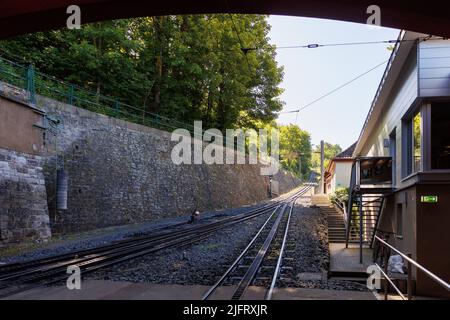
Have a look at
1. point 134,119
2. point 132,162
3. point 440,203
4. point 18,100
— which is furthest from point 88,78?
point 440,203

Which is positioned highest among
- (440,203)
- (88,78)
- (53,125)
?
(88,78)

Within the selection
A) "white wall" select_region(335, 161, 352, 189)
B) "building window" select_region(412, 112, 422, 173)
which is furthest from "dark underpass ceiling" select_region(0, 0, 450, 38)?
"white wall" select_region(335, 161, 352, 189)

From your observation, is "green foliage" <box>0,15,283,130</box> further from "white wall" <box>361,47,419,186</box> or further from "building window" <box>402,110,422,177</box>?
"building window" <box>402,110,422,177</box>

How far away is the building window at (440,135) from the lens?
35.7ft

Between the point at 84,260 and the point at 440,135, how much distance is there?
375 inches

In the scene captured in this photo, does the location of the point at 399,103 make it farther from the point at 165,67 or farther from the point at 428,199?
the point at 165,67

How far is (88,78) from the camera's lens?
93.0 feet

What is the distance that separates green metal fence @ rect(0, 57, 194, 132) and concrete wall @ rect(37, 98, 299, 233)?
978 mm

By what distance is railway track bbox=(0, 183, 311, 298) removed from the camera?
9.40 m

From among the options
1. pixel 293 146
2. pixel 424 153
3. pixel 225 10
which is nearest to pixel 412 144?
pixel 424 153

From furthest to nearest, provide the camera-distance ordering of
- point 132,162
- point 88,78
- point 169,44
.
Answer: point 169,44 → point 88,78 → point 132,162

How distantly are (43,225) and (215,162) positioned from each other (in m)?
23.2

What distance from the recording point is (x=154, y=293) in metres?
8.68
